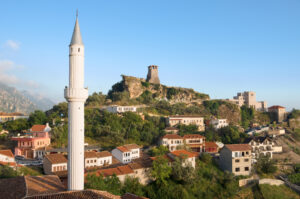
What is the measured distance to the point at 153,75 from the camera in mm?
78250

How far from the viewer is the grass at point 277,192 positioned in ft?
96.6

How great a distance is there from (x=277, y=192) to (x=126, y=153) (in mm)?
19358

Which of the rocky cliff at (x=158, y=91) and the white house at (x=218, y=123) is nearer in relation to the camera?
the white house at (x=218, y=123)

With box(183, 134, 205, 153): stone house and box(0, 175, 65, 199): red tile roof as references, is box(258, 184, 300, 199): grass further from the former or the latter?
box(0, 175, 65, 199): red tile roof

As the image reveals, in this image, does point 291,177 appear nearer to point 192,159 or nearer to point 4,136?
point 192,159

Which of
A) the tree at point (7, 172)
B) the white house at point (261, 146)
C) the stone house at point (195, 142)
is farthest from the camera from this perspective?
the stone house at point (195, 142)

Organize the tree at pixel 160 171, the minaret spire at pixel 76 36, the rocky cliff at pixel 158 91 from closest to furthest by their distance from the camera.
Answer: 1. the minaret spire at pixel 76 36
2. the tree at pixel 160 171
3. the rocky cliff at pixel 158 91

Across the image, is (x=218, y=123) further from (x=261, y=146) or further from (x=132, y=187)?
(x=132, y=187)

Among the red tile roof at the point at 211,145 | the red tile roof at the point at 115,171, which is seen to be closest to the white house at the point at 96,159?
the red tile roof at the point at 115,171

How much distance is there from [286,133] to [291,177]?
960 inches

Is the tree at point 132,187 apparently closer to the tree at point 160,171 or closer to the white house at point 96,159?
the tree at point 160,171

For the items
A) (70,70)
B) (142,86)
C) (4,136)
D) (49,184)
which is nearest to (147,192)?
(49,184)

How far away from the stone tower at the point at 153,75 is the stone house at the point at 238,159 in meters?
45.9

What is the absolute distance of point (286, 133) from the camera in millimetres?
55000
